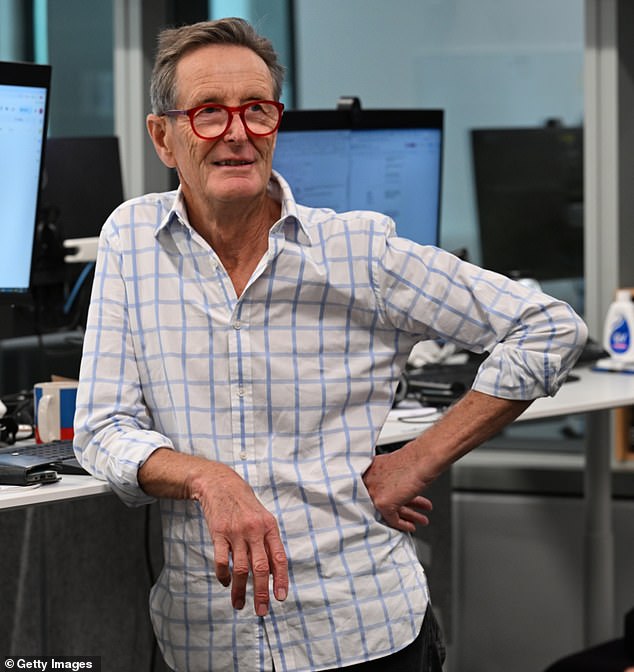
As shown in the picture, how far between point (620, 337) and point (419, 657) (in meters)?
1.26

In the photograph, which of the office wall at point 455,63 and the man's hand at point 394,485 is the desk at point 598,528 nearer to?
the office wall at point 455,63

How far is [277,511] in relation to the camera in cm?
146

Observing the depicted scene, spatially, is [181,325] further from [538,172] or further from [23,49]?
[23,49]

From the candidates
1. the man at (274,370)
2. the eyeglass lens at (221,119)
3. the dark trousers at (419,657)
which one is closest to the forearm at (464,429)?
the man at (274,370)

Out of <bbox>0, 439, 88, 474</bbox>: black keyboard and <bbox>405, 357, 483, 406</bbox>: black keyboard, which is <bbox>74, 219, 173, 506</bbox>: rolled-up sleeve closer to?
<bbox>0, 439, 88, 474</bbox>: black keyboard

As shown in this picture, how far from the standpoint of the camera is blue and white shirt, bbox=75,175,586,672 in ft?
4.77

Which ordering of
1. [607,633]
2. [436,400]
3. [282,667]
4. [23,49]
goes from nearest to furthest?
[282,667] → [436,400] → [607,633] → [23,49]

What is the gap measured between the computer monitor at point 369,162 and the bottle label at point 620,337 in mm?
447

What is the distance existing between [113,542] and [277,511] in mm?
1013

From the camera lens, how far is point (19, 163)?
75.9 inches

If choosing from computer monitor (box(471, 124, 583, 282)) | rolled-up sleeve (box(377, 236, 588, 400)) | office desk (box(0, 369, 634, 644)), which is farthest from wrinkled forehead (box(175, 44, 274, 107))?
computer monitor (box(471, 124, 583, 282))

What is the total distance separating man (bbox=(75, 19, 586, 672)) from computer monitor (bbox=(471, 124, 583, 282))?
147 centimetres

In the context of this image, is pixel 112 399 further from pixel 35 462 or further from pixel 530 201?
pixel 530 201

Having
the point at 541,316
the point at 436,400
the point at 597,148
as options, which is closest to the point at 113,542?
the point at 436,400
